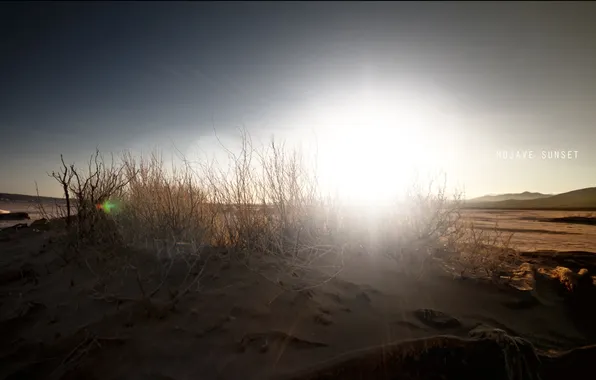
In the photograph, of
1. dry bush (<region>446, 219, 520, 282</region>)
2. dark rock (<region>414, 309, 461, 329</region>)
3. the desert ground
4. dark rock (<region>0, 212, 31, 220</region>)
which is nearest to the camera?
the desert ground

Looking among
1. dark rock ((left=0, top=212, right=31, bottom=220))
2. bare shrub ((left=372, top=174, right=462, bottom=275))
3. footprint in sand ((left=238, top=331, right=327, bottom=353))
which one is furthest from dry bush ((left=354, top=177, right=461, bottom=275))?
dark rock ((left=0, top=212, right=31, bottom=220))

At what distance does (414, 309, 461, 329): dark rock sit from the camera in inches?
105

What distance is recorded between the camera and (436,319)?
8.89 ft

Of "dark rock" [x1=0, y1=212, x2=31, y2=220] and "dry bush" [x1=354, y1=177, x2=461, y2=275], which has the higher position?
"dark rock" [x1=0, y1=212, x2=31, y2=220]

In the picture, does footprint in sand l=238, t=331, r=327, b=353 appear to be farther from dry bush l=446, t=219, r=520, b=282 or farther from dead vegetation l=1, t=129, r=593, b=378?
dry bush l=446, t=219, r=520, b=282

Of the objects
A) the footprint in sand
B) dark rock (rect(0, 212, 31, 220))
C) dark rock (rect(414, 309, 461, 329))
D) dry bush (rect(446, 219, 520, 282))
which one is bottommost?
dark rock (rect(414, 309, 461, 329))

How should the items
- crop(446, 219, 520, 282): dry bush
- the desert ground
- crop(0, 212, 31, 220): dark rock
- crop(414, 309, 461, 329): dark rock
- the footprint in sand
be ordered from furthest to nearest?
crop(0, 212, 31, 220): dark rock → crop(446, 219, 520, 282): dry bush → crop(414, 309, 461, 329): dark rock → the footprint in sand → the desert ground

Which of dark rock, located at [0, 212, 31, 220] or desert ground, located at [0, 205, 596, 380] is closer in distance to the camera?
desert ground, located at [0, 205, 596, 380]

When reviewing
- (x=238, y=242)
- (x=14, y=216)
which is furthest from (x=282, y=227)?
(x=14, y=216)

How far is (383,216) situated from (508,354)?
2.18m

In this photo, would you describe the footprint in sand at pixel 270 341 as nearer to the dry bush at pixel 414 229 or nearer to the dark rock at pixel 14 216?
the dry bush at pixel 414 229

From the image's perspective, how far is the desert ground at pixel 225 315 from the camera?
212 centimetres

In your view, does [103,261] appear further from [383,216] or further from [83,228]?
[383,216]

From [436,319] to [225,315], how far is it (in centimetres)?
167
